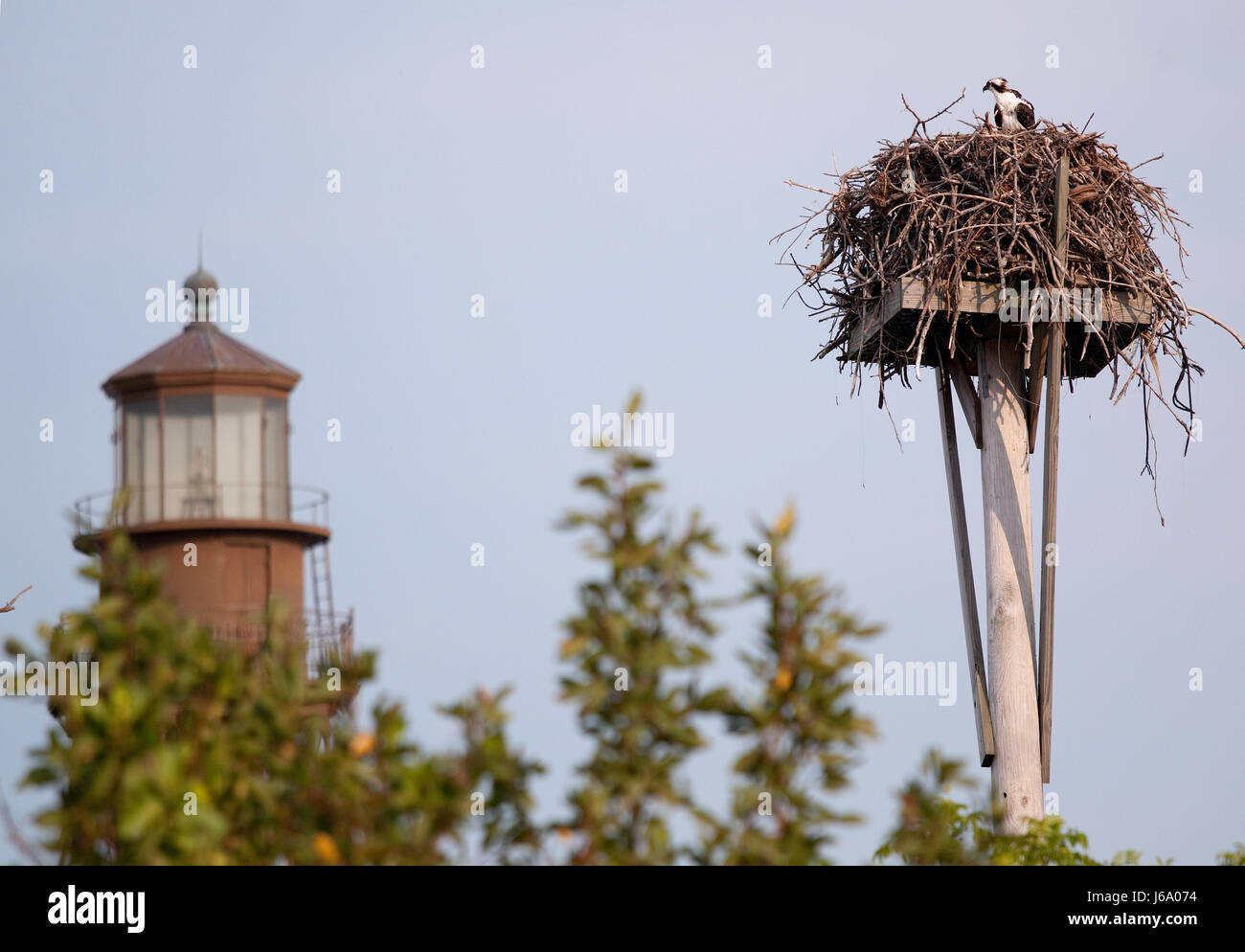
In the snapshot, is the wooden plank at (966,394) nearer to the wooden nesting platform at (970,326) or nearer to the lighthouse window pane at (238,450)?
the wooden nesting platform at (970,326)

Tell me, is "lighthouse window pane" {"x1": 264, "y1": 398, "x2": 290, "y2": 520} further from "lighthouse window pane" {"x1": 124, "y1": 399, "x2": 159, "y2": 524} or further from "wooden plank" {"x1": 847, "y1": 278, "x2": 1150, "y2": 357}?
"wooden plank" {"x1": 847, "y1": 278, "x2": 1150, "y2": 357}

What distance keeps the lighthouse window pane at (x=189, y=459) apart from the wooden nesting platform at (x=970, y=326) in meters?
4.36

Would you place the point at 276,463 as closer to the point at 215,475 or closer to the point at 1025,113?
the point at 215,475

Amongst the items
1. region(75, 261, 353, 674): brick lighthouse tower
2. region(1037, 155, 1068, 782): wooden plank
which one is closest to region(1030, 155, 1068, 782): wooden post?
region(1037, 155, 1068, 782): wooden plank

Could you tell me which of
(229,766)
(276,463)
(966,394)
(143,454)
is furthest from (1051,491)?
(229,766)

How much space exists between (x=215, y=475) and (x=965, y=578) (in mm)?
5040

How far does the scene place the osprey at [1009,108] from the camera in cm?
1107

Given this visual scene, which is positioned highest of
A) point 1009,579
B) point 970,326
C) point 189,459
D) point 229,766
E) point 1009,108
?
point 1009,108

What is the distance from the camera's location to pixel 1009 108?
36.6ft

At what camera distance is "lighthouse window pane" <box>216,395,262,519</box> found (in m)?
11.3

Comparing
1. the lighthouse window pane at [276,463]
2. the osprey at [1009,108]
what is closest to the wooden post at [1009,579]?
the osprey at [1009,108]
